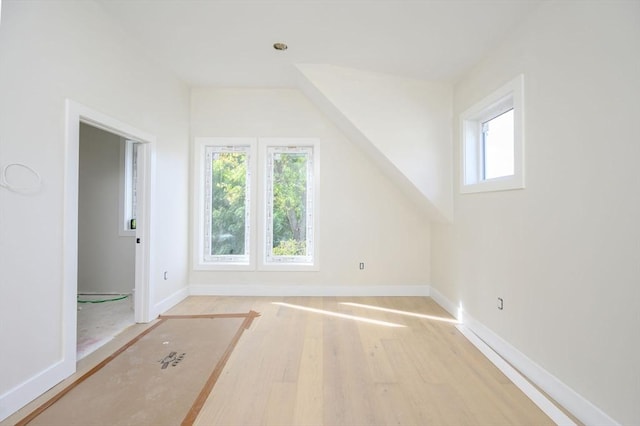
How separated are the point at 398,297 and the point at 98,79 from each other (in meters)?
3.95

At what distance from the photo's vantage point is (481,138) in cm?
307

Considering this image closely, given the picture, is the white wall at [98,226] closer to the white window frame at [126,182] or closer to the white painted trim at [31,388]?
the white window frame at [126,182]

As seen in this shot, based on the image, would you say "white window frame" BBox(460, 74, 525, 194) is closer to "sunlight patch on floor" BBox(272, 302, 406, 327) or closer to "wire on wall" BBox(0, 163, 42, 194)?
"sunlight patch on floor" BBox(272, 302, 406, 327)

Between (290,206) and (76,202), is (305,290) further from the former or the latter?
(76,202)

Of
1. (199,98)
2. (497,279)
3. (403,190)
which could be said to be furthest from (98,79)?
(497,279)

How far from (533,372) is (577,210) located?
1188mm

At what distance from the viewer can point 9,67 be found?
5.53 ft

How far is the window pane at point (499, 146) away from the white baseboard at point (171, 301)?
377 centimetres

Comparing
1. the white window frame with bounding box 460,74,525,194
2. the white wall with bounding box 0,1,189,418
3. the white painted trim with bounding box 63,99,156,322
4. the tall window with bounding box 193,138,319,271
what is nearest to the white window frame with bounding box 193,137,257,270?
the tall window with bounding box 193,138,319,271

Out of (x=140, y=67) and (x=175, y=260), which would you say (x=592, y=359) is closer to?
(x=175, y=260)

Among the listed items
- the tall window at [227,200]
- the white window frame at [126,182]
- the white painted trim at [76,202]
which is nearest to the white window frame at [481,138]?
the tall window at [227,200]

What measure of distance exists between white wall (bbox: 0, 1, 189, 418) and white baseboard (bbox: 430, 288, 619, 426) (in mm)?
3184

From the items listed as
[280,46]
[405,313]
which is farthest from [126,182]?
[405,313]

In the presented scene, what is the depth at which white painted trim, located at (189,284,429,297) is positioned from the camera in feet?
13.2
